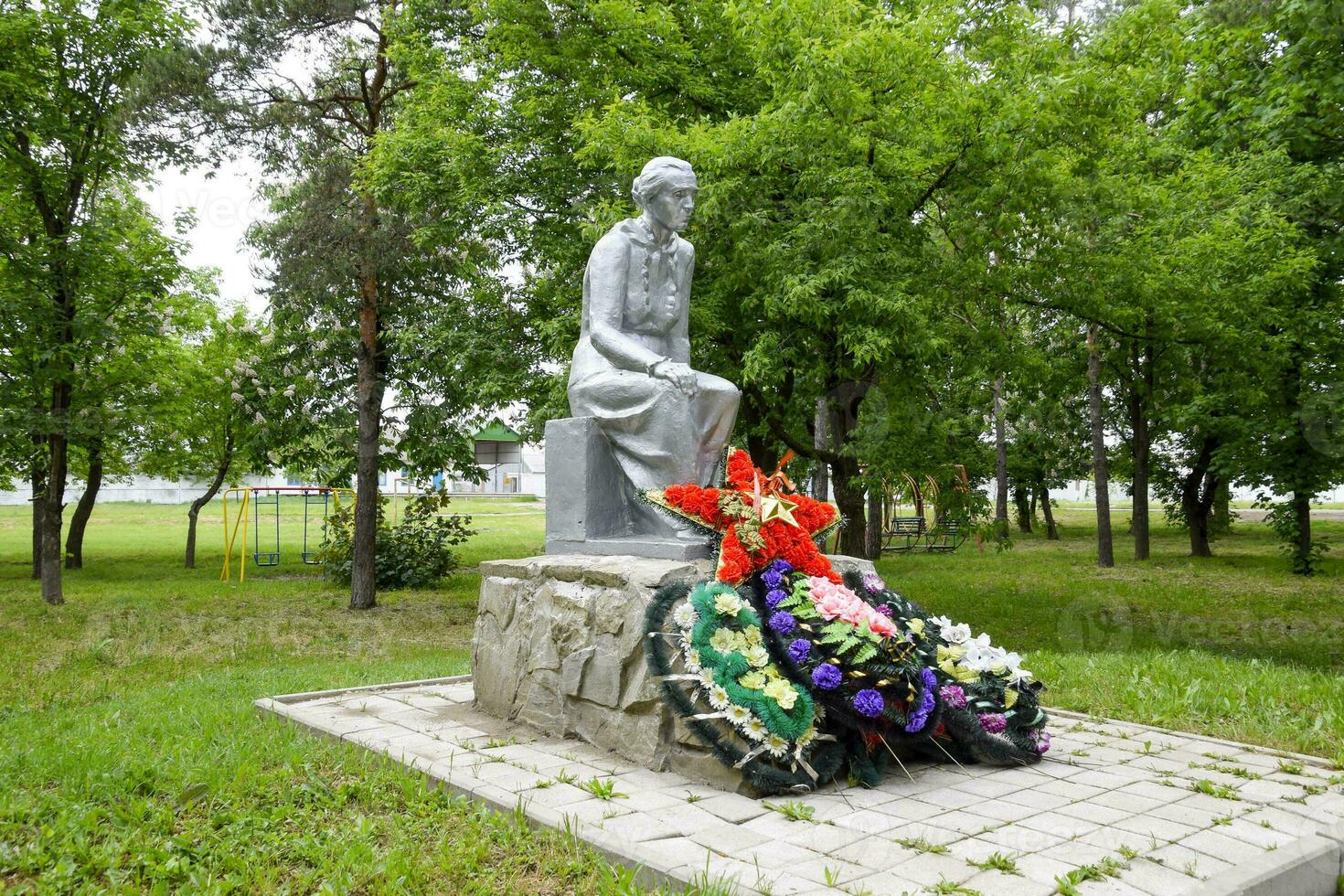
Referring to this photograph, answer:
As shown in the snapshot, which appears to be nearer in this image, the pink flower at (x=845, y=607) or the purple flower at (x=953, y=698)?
the pink flower at (x=845, y=607)

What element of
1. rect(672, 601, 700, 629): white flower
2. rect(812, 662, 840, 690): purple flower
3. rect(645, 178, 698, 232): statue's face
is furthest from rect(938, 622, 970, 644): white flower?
rect(645, 178, 698, 232): statue's face

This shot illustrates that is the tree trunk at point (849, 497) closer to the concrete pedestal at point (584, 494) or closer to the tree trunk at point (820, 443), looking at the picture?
the tree trunk at point (820, 443)

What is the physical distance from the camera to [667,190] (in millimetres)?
5246

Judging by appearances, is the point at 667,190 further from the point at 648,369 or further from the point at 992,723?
the point at 992,723

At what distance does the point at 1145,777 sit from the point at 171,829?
12.0 ft

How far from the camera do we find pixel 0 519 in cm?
3478

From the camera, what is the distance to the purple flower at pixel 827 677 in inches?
156

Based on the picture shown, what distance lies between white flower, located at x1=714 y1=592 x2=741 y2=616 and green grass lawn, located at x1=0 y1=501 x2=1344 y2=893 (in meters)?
1.14

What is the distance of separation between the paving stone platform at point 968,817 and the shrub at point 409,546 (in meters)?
11.0

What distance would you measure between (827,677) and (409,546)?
12840 millimetres

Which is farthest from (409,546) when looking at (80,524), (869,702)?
(869,702)

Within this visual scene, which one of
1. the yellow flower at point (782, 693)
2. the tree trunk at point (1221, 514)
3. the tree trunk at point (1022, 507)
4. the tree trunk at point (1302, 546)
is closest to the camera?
the yellow flower at point (782, 693)

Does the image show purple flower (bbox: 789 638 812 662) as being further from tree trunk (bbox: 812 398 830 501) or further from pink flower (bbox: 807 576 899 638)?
tree trunk (bbox: 812 398 830 501)

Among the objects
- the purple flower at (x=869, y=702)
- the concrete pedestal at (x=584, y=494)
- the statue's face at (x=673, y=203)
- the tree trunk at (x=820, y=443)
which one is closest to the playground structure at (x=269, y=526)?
the tree trunk at (x=820, y=443)
